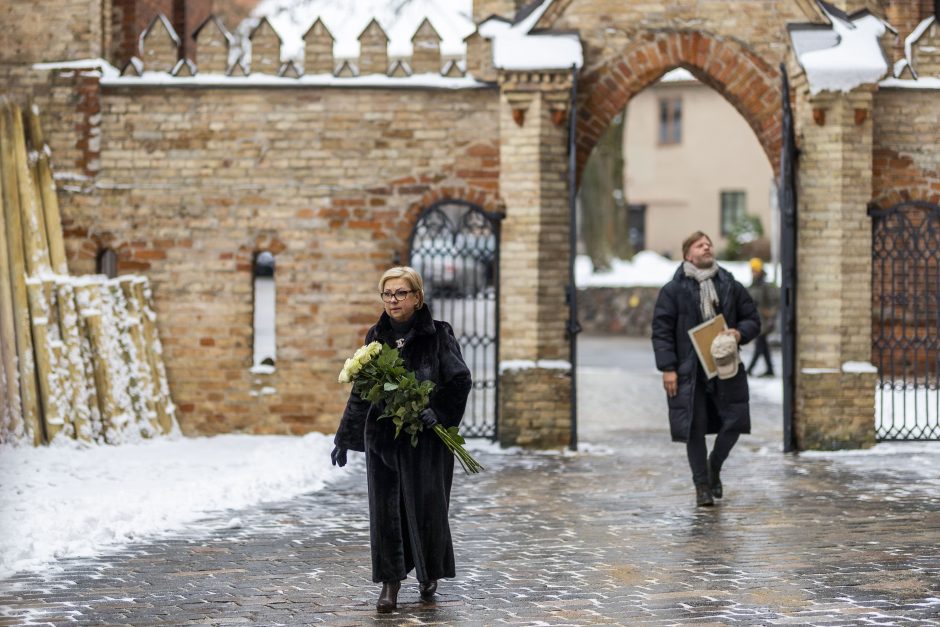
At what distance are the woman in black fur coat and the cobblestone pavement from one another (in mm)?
234

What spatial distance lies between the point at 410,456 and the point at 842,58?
7573 mm

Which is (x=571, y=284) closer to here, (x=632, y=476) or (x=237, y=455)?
(x=632, y=476)

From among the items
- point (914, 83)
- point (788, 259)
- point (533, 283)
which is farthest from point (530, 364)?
point (914, 83)

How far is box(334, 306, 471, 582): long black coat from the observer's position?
274 inches

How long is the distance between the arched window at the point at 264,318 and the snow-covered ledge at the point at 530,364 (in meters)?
2.35

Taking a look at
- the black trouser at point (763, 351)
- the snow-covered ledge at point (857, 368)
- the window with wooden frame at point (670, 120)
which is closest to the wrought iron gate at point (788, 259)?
the snow-covered ledge at point (857, 368)

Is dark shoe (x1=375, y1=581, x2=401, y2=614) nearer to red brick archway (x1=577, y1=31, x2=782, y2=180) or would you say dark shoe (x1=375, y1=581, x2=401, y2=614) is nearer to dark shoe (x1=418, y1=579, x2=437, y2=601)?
dark shoe (x1=418, y1=579, x2=437, y2=601)

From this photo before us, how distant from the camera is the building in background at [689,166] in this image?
151 feet

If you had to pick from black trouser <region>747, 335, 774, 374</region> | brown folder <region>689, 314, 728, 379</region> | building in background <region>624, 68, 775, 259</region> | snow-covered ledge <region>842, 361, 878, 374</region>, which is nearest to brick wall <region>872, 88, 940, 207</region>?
snow-covered ledge <region>842, 361, 878, 374</region>

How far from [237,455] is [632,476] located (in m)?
3.56

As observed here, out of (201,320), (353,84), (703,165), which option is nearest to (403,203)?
(353,84)

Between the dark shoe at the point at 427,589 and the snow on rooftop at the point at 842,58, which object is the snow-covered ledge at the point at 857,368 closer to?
the snow on rooftop at the point at 842,58

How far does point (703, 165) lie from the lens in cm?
4684

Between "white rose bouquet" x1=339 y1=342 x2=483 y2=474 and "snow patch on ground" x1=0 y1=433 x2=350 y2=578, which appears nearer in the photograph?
"white rose bouquet" x1=339 y1=342 x2=483 y2=474
